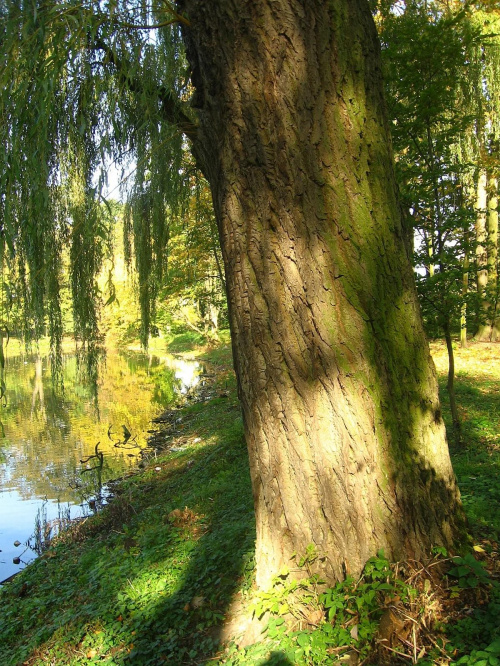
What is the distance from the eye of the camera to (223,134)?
7.75 ft

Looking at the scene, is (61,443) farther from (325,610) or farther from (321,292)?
(321,292)

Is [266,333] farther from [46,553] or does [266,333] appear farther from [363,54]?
[46,553]

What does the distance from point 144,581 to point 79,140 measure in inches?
119

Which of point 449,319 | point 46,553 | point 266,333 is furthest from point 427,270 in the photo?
point 46,553

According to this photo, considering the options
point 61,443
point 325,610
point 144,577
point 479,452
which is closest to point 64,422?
point 61,443

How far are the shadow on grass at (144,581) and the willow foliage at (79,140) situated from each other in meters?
1.69

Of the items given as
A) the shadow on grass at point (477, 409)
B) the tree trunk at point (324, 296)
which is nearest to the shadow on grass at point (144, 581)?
the tree trunk at point (324, 296)

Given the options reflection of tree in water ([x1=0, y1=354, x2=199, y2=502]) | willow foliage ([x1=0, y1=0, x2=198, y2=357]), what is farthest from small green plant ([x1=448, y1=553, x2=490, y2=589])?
reflection of tree in water ([x1=0, y1=354, x2=199, y2=502])

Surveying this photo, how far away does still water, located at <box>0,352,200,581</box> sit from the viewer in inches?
242

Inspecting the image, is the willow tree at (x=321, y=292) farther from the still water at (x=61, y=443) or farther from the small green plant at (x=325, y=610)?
the still water at (x=61, y=443)

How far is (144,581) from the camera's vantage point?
11.3ft

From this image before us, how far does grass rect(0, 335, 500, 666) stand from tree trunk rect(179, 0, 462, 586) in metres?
0.16

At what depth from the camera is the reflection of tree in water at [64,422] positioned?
7.46 m

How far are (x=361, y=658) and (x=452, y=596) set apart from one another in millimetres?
455
